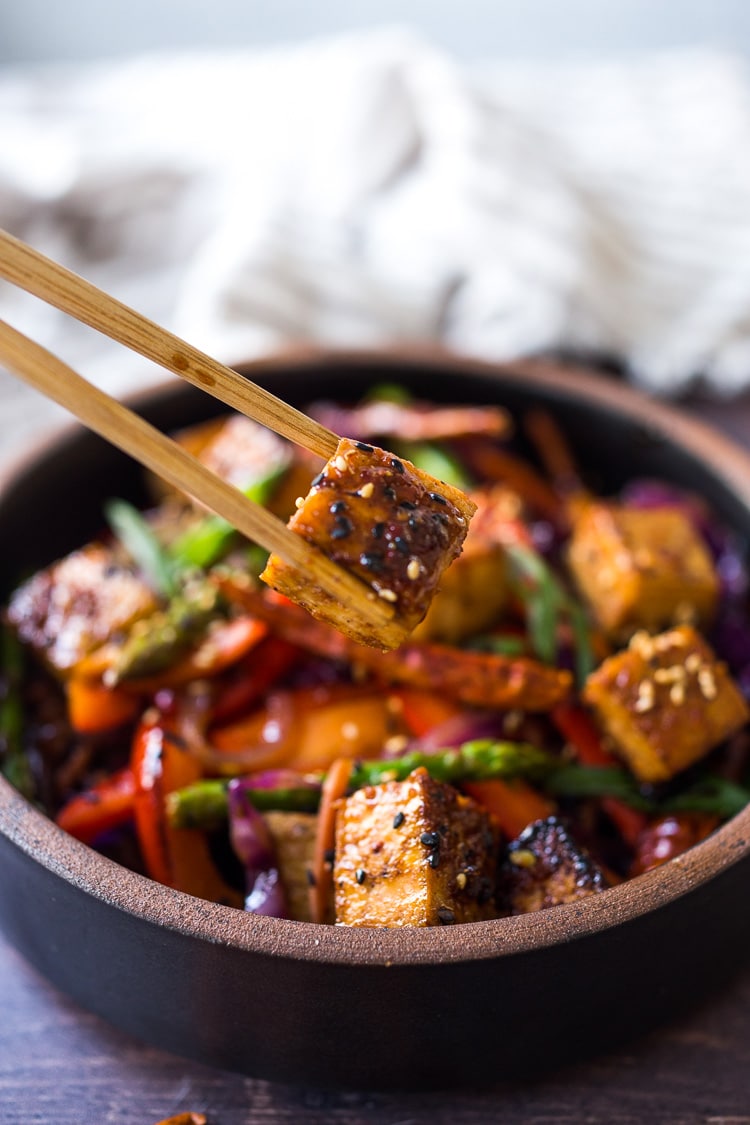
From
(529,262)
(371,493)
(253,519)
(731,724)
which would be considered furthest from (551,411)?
(253,519)

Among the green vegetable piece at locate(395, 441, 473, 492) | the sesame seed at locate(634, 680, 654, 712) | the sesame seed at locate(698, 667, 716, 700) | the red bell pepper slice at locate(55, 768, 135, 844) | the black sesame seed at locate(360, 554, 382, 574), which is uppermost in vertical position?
the green vegetable piece at locate(395, 441, 473, 492)

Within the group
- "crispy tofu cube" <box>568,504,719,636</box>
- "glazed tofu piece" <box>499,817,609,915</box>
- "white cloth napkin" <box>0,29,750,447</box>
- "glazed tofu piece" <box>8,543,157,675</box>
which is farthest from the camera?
"white cloth napkin" <box>0,29,750,447</box>

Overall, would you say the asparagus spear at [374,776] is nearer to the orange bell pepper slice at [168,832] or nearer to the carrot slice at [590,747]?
the orange bell pepper slice at [168,832]

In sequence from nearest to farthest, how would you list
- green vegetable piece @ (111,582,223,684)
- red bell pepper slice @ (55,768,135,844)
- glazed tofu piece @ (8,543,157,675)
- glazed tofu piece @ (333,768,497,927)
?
glazed tofu piece @ (333,768,497,927), red bell pepper slice @ (55,768,135,844), green vegetable piece @ (111,582,223,684), glazed tofu piece @ (8,543,157,675)

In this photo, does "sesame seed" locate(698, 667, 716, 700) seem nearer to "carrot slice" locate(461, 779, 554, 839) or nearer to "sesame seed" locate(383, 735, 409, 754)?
"carrot slice" locate(461, 779, 554, 839)

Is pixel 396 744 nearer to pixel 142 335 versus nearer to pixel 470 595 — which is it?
pixel 470 595

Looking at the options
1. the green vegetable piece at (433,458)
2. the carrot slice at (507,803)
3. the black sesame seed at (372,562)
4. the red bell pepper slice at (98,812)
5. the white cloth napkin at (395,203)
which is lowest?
the red bell pepper slice at (98,812)

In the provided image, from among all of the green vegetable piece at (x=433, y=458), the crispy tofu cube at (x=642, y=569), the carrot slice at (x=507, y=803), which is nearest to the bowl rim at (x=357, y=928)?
the carrot slice at (x=507, y=803)

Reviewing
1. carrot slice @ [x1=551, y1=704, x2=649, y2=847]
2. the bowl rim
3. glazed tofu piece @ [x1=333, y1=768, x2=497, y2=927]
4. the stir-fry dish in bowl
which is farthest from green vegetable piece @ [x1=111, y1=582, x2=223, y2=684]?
carrot slice @ [x1=551, y1=704, x2=649, y2=847]
